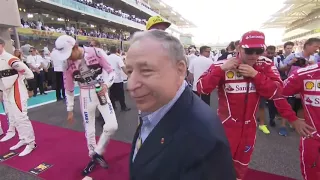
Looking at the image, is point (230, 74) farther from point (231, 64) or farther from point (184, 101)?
point (184, 101)

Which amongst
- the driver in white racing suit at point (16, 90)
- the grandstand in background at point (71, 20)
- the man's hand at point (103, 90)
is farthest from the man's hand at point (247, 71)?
the grandstand in background at point (71, 20)

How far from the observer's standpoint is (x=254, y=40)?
1548 millimetres

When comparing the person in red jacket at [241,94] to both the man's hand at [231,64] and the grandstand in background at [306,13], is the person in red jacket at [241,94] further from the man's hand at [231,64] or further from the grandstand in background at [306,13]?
the grandstand in background at [306,13]

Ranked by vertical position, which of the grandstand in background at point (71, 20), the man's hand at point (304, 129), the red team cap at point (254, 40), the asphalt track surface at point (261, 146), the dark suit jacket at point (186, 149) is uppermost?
the grandstand in background at point (71, 20)

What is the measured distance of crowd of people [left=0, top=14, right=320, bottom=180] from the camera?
0.66 meters

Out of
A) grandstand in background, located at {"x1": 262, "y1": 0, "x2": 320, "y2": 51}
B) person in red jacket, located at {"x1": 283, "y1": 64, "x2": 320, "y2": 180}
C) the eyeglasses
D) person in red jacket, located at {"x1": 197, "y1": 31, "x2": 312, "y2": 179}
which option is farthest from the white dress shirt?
grandstand in background, located at {"x1": 262, "y1": 0, "x2": 320, "y2": 51}

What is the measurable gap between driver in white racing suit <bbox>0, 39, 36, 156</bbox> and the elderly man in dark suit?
3084 mm

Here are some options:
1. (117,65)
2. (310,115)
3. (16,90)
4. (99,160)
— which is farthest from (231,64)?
(117,65)

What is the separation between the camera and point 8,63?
3.11 meters

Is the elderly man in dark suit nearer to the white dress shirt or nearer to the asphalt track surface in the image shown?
the asphalt track surface

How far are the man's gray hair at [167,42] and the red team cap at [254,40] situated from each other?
966 mm

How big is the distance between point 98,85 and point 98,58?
13.3 inches

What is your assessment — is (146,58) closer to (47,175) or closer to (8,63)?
(47,175)

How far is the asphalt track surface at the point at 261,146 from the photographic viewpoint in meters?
2.68
